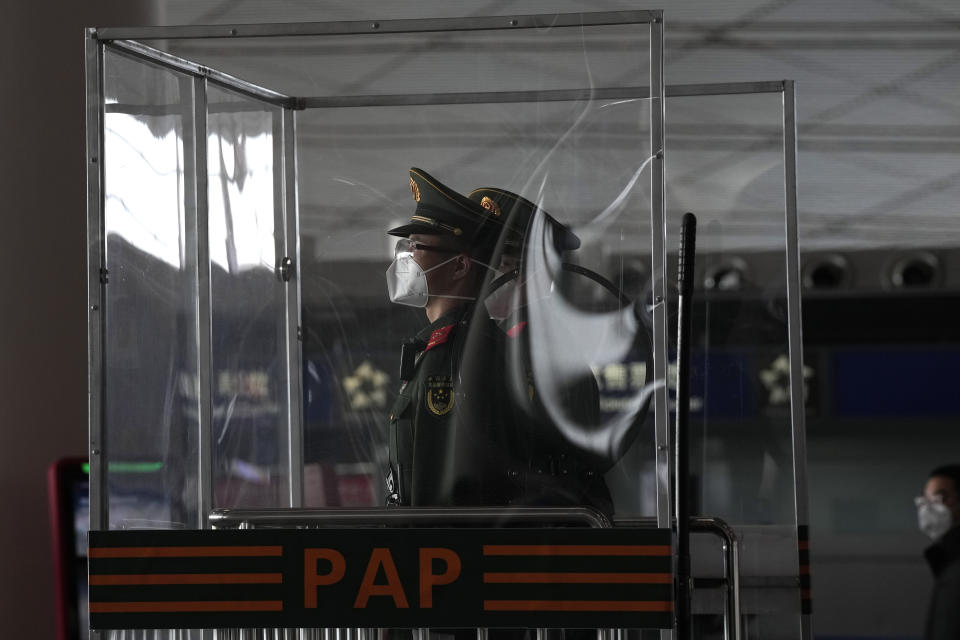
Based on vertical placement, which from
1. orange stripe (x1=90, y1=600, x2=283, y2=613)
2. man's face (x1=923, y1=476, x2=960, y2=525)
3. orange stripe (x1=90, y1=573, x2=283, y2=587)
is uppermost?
orange stripe (x1=90, y1=573, x2=283, y2=587)

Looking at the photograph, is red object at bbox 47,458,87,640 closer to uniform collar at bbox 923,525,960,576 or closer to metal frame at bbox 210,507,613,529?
metal frame at bbox 210,507,613,529

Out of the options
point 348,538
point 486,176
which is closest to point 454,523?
point 348,538

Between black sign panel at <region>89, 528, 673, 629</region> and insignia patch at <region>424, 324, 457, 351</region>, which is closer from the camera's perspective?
black sign panel at <region>89, 528, 673, 629</region>

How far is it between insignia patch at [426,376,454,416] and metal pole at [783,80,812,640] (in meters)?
1.16

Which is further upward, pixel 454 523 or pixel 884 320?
pixel 884 320

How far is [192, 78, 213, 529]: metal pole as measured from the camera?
2871 mm

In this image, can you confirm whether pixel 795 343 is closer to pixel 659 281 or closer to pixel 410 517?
pixel 659 281

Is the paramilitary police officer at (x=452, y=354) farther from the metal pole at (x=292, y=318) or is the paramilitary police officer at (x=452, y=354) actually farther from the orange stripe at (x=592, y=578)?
the metal pole at (x=292, y=318)

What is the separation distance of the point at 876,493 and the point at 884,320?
3.74 ft

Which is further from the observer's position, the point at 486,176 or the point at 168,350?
the point at 168,350

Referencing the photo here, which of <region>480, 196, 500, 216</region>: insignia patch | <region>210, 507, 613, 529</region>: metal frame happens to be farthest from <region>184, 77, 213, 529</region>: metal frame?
<region>480, 196, 500, 216</region>: insignia patch

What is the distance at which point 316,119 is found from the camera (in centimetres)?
278

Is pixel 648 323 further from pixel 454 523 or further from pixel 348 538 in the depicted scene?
pixel 348 538

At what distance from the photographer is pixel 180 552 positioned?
2.69 metres
